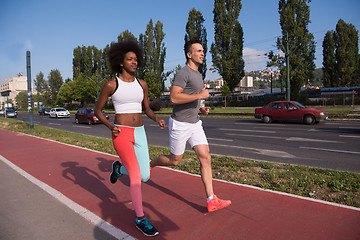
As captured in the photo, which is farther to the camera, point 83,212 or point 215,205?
point 83,212

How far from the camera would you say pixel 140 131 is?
3.02 metres

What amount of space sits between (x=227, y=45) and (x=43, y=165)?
37.3m

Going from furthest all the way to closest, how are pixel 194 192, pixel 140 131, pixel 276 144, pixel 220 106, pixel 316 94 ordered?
1. pixel 220 106
2. pixel 316 94
3. pixel 276 144
4. pixel 194 192
5. pixel 140 131

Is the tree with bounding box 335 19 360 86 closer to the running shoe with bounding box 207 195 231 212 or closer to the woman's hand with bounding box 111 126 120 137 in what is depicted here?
the running shoe with bounding box 207 195 231 212

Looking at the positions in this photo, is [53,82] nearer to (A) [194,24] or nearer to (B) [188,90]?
(A) [194,24]

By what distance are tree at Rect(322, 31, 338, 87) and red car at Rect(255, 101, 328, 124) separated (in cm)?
3524

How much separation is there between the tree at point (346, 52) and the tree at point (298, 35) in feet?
50.2

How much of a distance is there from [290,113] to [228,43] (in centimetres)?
2595

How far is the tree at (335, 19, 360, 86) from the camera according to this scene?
144 feet

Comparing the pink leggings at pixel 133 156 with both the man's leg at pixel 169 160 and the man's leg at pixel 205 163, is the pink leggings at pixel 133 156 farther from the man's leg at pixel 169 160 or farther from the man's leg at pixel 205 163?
the man's leg at pixel 205 163

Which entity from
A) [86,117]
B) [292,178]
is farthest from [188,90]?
[86,117]

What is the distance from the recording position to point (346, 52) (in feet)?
143

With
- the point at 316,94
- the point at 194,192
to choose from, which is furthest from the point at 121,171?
the point at 316,94

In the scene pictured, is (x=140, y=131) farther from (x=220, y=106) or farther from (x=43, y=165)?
(x=220, y=106)
